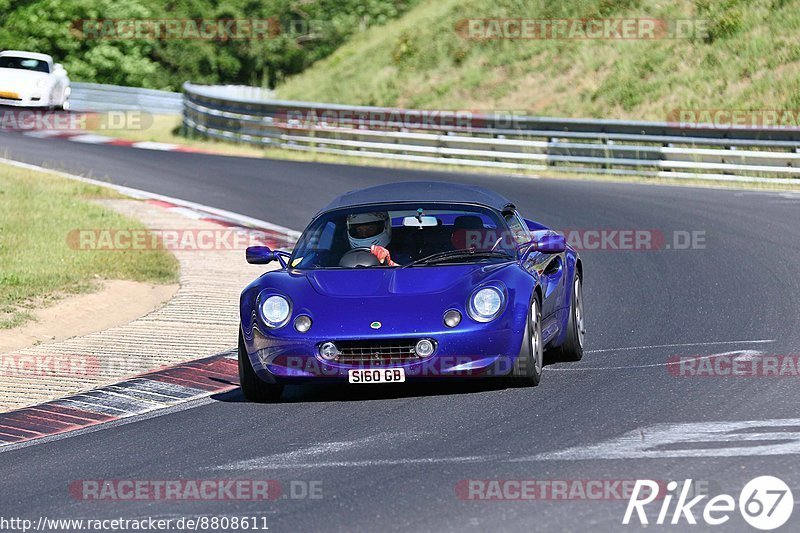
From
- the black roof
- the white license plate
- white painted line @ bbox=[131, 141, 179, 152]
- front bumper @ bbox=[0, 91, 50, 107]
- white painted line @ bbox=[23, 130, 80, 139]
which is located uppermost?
front bumper @ bbox=[0, 91, 50, 107]

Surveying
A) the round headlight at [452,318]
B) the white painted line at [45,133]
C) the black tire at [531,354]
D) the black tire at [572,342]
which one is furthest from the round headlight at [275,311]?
the white painted line at [45,133]

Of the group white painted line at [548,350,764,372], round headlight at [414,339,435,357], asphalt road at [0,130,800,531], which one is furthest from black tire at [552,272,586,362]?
round headlight at [414,339,435,357]

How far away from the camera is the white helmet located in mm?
9867

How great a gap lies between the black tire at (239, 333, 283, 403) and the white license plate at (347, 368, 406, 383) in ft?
2.54

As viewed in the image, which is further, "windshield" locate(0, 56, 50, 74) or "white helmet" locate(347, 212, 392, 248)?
"windshield" locate(0, 56, 50, 74)

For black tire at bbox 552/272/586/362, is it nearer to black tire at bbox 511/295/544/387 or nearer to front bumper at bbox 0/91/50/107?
black tire at bbox 511/295/544/387

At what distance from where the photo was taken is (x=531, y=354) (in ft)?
29.0

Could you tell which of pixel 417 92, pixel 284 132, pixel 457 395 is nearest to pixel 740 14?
pixel 417 92

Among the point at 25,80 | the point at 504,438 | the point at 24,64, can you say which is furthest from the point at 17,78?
the point at 504,438

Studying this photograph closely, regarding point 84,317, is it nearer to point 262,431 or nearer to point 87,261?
point 87,261

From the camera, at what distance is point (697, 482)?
20.8 feet

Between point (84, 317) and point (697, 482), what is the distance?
27.0ft

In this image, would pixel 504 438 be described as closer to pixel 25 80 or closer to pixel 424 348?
pixel 424 348

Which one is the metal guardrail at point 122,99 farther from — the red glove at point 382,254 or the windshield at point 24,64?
the red glove at point 382,254
